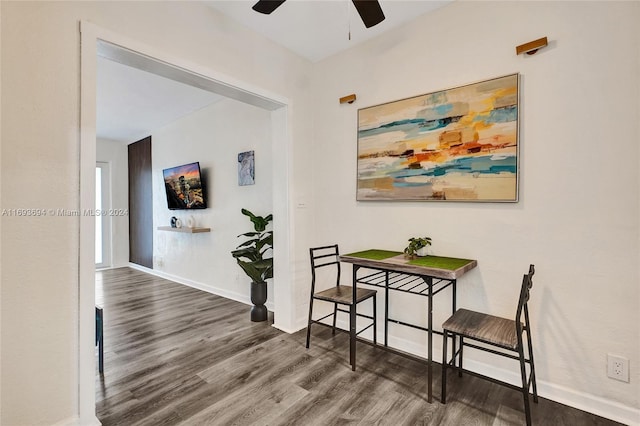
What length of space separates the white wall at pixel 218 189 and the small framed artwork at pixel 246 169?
7 cm

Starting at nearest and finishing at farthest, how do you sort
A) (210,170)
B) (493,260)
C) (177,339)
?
(493,260) → (177,339) → (210,170)

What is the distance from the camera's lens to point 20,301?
A: 1.56 metres

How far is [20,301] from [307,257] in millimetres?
2216

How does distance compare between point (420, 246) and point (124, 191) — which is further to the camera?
point (124, 191)

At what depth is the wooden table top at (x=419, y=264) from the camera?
1947mm

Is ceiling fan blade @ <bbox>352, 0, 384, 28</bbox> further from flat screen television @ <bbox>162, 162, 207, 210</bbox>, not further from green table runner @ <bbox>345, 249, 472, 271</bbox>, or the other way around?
flat screen television @ <bbox>162, 162, 207, 210</bbox>

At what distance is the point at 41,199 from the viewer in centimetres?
162

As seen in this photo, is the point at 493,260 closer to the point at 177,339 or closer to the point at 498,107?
the point at 498,107

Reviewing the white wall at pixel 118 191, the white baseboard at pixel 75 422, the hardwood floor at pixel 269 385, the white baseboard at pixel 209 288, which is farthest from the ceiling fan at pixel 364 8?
the white wall at pixel 118 191

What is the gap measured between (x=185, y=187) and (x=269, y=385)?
12.2ft

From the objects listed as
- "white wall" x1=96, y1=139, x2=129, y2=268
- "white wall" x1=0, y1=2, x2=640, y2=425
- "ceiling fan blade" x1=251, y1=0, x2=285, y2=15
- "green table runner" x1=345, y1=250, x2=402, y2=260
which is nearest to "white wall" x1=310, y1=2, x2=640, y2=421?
"white wall" x1=0, y1=2, x2=640, y2=425

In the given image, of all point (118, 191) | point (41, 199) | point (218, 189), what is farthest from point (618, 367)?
point (118, 191)

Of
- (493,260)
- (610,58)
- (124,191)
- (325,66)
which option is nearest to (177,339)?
(493,260)

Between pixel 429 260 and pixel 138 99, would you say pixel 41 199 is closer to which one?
pixel 429 260
